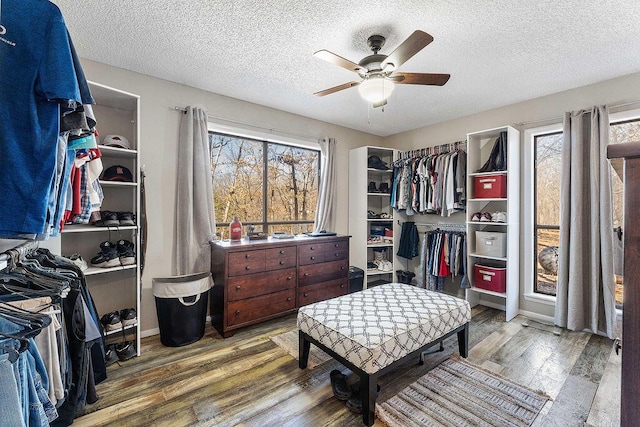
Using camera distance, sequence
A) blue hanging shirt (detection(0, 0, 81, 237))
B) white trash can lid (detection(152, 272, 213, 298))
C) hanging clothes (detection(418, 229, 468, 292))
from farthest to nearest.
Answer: hanging clothes (detection(418, 229, 468, 292)) → white trash can lid (detection(152, 272, 213, 298)) → blue hanging shirt (detection(0, 0, 81, 237))

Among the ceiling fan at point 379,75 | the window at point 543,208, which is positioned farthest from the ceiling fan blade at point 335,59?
the window at point 543,208

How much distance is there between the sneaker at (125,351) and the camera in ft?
7.45

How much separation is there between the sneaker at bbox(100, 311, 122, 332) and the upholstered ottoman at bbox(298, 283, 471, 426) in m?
1.50

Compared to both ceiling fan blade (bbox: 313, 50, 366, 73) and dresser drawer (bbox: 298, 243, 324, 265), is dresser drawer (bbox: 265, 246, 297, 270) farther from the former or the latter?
ceiling fan blade (bbox: 313, 50, 366, 73)

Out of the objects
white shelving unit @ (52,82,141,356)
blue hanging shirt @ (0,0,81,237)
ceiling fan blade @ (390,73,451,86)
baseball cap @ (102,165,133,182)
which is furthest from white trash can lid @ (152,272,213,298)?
ceiling fan blade @ (390,73,451,86)

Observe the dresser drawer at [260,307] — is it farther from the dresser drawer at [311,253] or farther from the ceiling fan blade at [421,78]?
the ceiling fan blade at [421,78]

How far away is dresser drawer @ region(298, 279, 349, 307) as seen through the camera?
10.6 feet

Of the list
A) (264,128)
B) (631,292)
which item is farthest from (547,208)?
(631,292)

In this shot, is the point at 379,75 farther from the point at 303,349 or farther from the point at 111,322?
the point at 111,322

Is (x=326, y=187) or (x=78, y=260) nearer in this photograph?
(x=78, y=260)

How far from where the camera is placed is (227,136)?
11.0 ft

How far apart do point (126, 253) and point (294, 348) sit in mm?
1621

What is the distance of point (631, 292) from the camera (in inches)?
16.8

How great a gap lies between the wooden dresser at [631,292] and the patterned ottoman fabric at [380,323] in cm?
134
